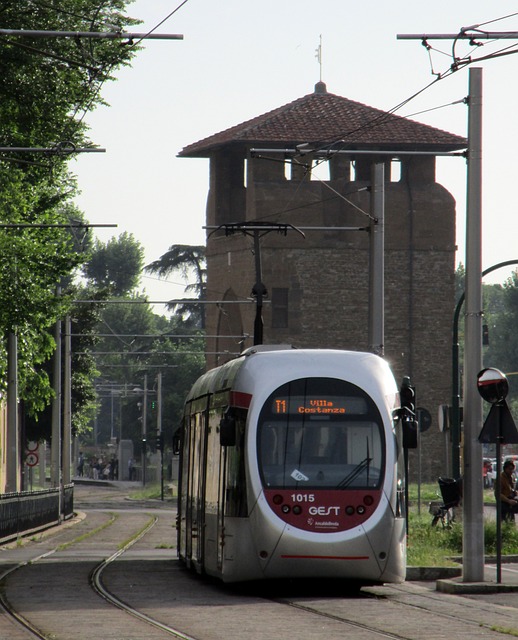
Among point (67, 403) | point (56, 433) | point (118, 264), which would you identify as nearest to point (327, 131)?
point (67, 403)

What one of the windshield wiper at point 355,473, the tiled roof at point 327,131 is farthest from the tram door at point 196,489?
the tiled roof at point 327,131

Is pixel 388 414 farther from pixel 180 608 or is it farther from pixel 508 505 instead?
pixel 508 505

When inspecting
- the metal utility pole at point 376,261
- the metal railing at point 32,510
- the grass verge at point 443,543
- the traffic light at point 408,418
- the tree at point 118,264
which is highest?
the tree at point 118,264

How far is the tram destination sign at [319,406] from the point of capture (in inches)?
677

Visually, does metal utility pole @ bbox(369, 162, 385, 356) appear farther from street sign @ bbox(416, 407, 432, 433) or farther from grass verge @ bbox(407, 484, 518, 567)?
street sign @ bbox(416, 407, 432, 433)

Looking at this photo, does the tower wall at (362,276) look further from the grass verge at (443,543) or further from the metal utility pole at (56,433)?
the grass verge at (443,543)

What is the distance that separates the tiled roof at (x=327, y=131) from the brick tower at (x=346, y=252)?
0.08 metres

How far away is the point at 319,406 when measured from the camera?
1722cm

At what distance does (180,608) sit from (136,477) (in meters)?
98.0

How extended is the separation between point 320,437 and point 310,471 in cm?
41

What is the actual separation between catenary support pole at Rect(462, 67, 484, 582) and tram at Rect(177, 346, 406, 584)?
137 cm

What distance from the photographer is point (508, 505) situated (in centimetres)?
2747

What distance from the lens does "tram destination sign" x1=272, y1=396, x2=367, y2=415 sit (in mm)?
17188

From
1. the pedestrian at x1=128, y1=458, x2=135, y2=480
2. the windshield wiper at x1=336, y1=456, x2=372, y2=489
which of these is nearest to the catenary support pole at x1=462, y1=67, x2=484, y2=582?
the windshield wiper at x1=336, y1=456, x2=372, y2=489
